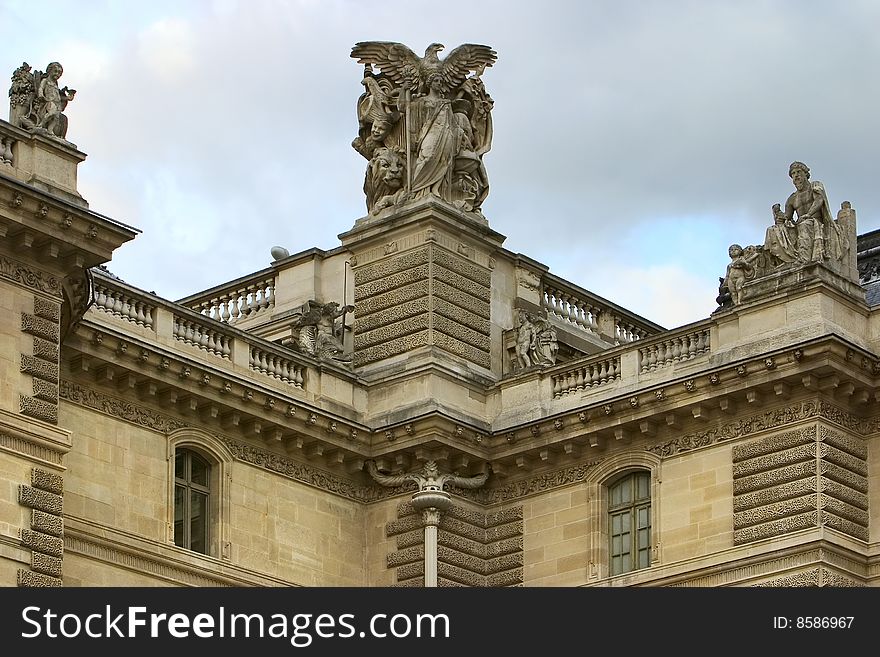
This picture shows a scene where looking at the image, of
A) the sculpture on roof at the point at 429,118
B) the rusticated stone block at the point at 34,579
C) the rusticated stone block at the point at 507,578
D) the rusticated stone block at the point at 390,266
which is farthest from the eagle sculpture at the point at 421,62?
the rusticated stone block at the point at 34,579

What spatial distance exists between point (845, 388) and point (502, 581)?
6678mm

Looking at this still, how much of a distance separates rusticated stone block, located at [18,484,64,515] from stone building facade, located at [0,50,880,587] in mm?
34

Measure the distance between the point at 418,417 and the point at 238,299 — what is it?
5603 mm

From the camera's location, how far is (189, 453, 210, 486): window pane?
44.8 meters

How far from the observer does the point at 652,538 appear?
45156mm

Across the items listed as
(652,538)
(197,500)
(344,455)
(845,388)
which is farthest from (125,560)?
(845,388)

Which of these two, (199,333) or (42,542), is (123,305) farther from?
(42,542)

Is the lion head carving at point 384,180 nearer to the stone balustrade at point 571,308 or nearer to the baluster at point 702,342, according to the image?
the stone balustrade at point 571,308

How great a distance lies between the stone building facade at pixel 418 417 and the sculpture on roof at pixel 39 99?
0.24m

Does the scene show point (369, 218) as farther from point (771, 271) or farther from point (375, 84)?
point (771, 271)

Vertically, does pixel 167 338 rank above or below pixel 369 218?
below

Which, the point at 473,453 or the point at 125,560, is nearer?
the point at 125,560

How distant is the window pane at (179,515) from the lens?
44.3m

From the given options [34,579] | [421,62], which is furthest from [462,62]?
[34,579]
